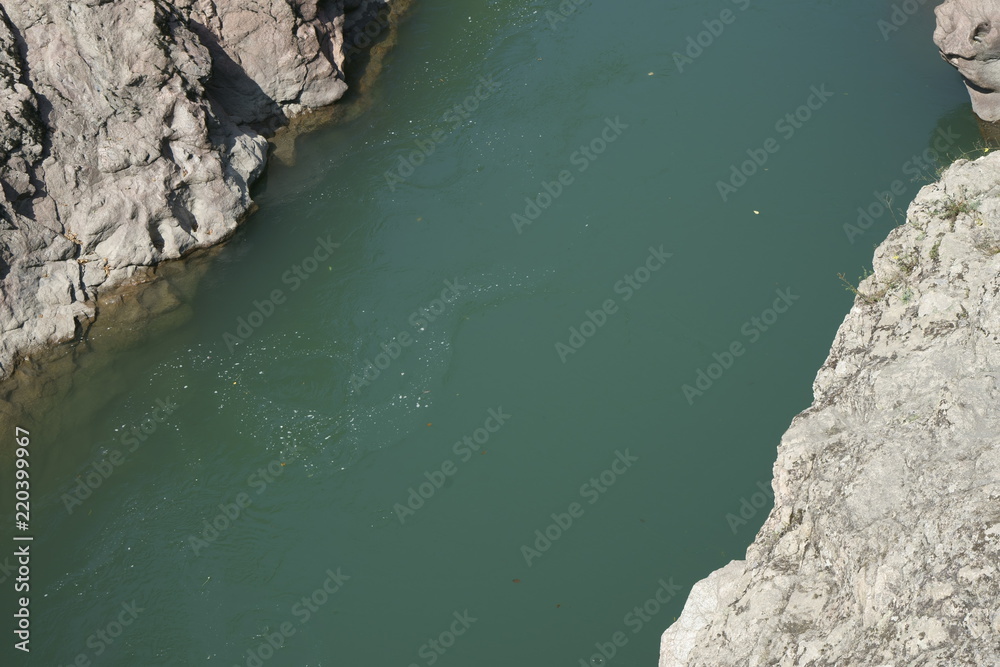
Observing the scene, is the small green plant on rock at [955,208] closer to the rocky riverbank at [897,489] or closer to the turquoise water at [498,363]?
the rocky riverbank at [897,489]

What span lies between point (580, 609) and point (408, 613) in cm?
143

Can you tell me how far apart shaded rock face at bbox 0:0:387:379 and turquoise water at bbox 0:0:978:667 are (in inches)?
28.1

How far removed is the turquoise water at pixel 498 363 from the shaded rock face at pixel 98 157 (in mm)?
715

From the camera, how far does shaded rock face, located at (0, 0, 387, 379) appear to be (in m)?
10.1

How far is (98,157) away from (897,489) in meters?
9.33

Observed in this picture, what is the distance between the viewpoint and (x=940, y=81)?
12320mm

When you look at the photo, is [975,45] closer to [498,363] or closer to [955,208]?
[955,208]

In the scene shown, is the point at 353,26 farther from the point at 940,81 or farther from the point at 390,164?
the point at 940,81

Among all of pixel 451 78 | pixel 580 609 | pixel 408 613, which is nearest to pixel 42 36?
pixel 451 78

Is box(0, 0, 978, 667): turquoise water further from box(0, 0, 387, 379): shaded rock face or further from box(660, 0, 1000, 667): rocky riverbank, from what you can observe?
box(660, 0, 1000, 667): rocky riverbank

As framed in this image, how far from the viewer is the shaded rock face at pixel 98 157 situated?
10070 mm

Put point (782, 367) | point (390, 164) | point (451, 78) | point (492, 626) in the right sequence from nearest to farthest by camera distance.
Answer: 1. point (492, 626)
2. point (782, 367)
3. point (390, 164)
4. point (451, 78)

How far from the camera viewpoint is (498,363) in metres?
9.41

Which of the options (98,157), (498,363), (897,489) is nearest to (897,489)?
(897,489)
